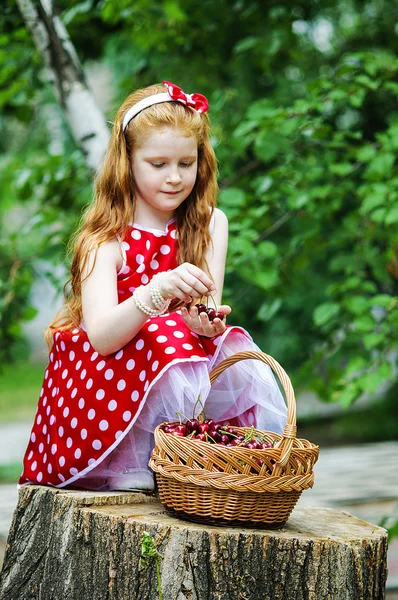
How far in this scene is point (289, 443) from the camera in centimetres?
222

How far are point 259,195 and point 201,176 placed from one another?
1424 millimetres

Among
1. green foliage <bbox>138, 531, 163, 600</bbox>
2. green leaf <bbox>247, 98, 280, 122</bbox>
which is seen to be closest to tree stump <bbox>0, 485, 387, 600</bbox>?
green foliage <bbox>138, 531, 163, 600</bbox>

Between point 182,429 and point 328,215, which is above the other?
point 328,215

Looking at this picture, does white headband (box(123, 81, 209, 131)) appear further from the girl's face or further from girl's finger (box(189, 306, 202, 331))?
girl's finger (box(189, 306, 202, 331))

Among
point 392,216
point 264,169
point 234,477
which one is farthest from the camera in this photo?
point 264,169

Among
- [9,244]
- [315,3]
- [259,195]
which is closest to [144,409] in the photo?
[259,195]

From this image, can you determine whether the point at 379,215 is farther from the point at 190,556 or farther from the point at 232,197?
the point at 190,556

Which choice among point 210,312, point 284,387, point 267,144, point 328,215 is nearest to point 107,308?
point 210,312

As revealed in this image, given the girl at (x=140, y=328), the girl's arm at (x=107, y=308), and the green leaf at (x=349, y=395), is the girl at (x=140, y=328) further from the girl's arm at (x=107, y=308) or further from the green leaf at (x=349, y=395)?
the green leaf at (x=349, y=395)

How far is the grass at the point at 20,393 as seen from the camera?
12875 mm

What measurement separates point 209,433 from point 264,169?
11.6 feet

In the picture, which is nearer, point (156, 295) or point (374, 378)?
point (156, 295)

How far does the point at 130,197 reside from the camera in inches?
107

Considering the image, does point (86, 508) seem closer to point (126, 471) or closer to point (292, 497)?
point (126, 471)
